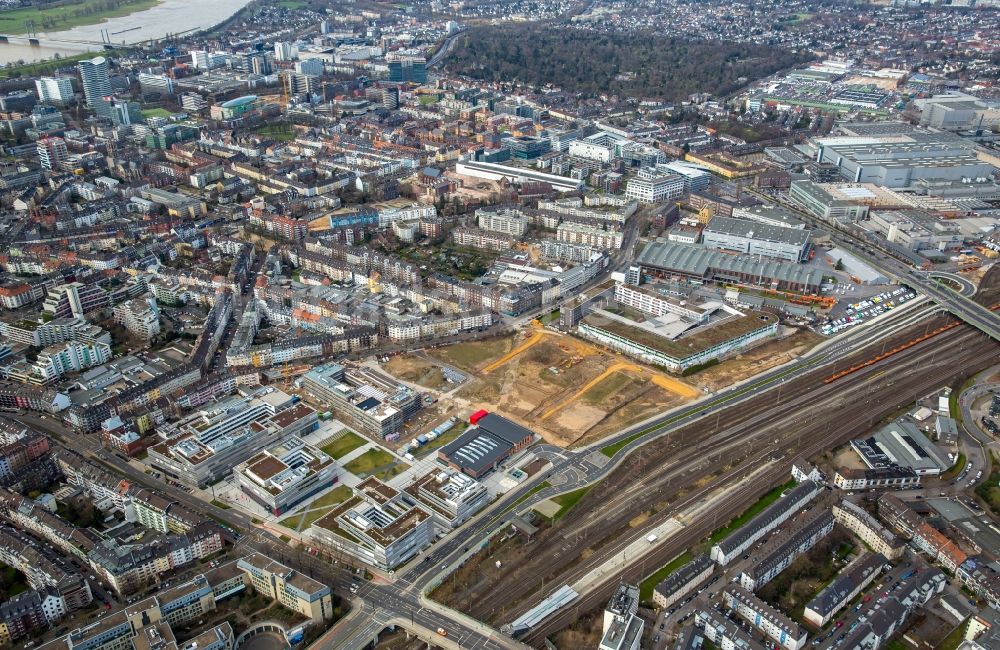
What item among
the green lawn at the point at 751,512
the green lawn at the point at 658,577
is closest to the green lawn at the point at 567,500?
the green lawn at the point at 658,577

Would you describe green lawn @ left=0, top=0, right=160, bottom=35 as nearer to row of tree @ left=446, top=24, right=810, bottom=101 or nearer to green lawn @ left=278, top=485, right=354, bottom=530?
row of tree @ left=446, top=24, right=810, bottom=101

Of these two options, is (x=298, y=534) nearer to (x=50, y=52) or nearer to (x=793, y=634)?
(x=793, y=634)

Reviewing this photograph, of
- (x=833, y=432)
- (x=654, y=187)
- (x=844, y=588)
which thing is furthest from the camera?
(x=654, y=187)

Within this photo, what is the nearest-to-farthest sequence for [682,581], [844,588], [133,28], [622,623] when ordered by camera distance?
[622,623] → [844,588] → [682,581] → [133,28]

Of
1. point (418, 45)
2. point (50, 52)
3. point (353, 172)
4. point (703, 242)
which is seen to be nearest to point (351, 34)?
point (418, 45)

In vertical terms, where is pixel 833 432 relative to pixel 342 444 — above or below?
below

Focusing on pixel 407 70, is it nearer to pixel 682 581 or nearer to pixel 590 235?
pixel 590 235

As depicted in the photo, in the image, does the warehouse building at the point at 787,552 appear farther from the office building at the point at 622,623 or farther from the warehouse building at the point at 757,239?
the warehouse building at the point at 757,239

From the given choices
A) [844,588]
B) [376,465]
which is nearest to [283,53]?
[376,465]
